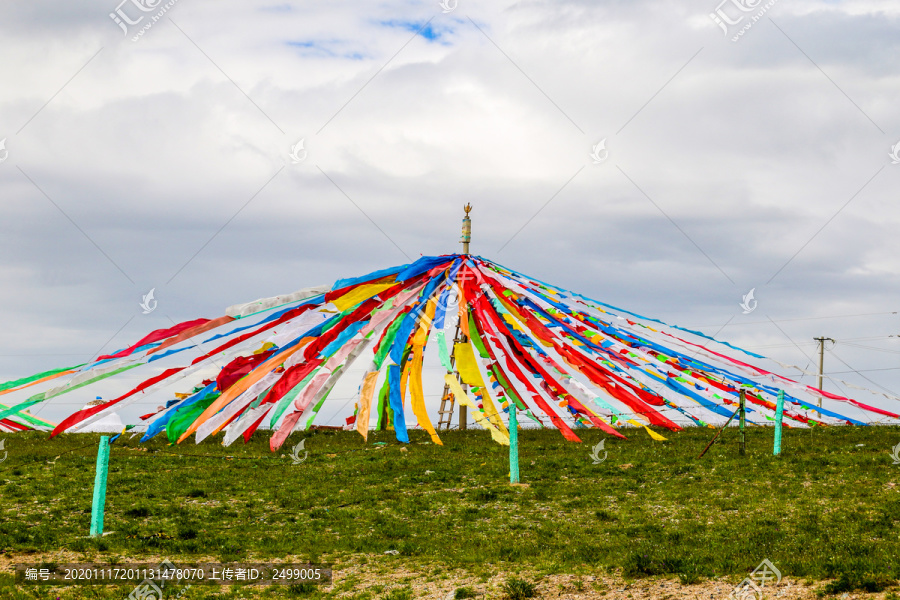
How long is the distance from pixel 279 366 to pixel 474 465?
20.0ft

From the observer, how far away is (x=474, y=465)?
725 inches

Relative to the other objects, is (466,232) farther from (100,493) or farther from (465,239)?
(100,493)

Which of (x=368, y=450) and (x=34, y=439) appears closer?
(x=368, y=450)

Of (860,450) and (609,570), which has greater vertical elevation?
(860,450)

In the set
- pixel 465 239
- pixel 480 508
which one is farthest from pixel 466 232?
pixel 480 508

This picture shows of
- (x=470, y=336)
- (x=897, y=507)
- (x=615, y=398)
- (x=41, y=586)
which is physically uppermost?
(x=470, y=336)

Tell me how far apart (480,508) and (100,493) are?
6204 mm

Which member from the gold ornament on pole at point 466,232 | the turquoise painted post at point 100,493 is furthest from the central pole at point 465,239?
the turquoise painted post at point 100,493

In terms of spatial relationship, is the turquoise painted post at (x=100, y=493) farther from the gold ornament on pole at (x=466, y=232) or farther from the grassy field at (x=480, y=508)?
the gold ornament on pole at (x=466, y=232)

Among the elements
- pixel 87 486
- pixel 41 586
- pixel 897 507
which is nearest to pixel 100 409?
pixel 87 486

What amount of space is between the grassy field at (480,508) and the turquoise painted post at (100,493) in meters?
0.32

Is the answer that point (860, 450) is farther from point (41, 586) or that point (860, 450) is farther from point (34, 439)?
point (34, 439)

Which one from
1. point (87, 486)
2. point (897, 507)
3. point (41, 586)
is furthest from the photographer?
point (87, 486)

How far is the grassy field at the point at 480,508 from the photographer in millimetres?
11133
